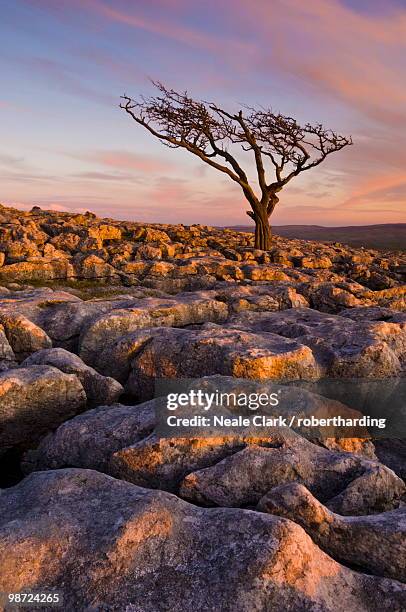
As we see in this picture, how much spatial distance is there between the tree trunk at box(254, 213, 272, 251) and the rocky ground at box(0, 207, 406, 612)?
98.5 feet

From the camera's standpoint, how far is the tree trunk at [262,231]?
163 feet

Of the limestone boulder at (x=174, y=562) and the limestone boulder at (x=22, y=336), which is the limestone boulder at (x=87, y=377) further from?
the limestone boulder at (x=174, y=562)

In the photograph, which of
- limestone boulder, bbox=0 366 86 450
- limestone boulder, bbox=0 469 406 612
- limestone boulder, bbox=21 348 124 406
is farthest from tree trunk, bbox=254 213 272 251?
limestone boulder, bbox=0 469 406 612

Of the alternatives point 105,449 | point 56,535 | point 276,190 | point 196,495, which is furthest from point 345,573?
point 276,190

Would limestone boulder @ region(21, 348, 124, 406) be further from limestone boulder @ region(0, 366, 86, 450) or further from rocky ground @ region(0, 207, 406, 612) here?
limestone boulder @ region(0, 366, 86, 450)

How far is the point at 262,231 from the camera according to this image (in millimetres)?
49938

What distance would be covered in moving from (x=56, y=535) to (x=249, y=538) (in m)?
2.72

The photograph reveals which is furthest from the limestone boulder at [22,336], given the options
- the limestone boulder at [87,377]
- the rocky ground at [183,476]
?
the limestone boulder at [87,377]

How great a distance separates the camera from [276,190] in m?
50.6

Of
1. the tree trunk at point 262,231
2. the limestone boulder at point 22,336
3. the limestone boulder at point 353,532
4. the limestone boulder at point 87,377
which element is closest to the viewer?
the limestone boulder at point 353,532

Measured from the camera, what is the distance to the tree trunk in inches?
1956

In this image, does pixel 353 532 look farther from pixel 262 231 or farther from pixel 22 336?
pixel 262 231

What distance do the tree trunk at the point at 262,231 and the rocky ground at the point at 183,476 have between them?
3002cm

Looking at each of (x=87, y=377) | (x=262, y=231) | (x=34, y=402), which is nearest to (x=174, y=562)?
(x=34, y=402)
